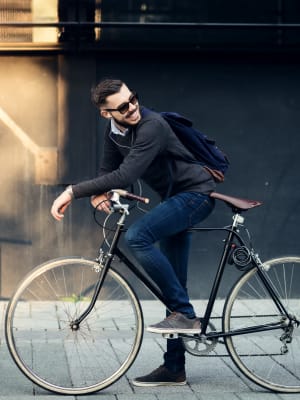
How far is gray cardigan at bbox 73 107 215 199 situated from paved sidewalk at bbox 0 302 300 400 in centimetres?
107

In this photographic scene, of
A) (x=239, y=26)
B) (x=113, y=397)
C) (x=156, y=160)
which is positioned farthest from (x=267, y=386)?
(x=239, y=26)

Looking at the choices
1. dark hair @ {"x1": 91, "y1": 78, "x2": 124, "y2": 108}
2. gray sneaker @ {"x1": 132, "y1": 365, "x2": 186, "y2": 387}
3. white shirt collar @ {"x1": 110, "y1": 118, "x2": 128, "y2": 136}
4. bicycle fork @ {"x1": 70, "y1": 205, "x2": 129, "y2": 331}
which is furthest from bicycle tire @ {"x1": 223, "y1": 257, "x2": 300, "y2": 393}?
dark hair @ {"x1": 91, "y1": 78, "x2": 124, "y2": 108}

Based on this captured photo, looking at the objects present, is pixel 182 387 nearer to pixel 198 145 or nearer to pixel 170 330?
pixel 170 330

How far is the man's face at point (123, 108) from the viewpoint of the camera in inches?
208

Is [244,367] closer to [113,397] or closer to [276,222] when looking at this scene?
[113,397]

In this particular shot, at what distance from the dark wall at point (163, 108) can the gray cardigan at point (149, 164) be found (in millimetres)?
2611

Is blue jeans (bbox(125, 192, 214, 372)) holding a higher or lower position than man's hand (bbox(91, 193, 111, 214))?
lower

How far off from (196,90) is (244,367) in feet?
11.3

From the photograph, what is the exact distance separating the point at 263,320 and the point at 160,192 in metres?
0.97

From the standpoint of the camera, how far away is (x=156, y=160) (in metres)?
5.46

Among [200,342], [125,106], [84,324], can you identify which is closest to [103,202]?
[125,106]

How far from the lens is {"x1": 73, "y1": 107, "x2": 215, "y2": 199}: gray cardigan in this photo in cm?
523

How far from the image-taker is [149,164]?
526cm

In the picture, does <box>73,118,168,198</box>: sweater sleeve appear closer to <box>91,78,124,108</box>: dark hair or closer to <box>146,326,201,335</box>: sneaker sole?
<box>91,78,124,108</box>: dark hair
